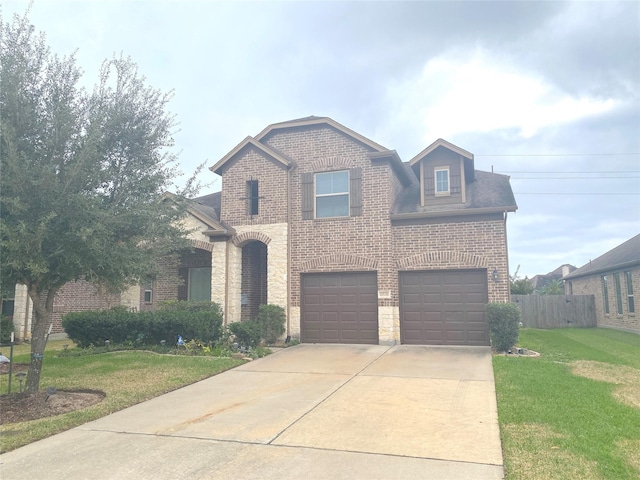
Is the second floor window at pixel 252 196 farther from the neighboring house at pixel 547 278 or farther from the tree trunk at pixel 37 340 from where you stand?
the neighboring house at pixel 547 278

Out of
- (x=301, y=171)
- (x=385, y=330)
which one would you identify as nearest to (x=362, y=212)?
(x=301, y=171)

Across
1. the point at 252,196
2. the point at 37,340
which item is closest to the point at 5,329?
the point at 252,196

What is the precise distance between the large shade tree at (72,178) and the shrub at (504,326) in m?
8.46

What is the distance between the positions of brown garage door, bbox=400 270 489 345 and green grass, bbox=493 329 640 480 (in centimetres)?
261

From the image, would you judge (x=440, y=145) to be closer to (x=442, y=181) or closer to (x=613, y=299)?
(x=442, y=181)

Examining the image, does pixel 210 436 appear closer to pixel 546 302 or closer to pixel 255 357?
pixel 255 357

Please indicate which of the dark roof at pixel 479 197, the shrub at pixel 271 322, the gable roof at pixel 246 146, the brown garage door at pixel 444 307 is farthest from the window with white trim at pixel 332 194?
the shrub at pixel 271 322

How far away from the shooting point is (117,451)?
17.5 ft

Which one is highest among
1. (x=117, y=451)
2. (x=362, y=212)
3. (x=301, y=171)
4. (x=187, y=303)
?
(x=301, y=171)

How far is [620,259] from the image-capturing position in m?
22.4

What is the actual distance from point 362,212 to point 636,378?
8.33m

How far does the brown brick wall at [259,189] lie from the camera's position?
15734 millimetres

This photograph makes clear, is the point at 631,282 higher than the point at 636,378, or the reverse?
the point at 631,282

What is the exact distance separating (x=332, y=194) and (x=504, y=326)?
6.63 meters
